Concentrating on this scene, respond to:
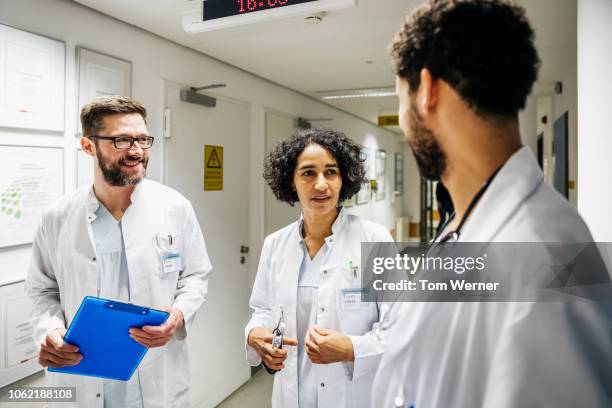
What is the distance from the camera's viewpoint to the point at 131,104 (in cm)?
153

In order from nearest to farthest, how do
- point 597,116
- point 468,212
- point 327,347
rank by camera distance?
point 468,212
point 597,116
point 327,347

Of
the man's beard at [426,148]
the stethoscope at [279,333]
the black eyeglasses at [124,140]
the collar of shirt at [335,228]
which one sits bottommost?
the stethoscope at [279,333]

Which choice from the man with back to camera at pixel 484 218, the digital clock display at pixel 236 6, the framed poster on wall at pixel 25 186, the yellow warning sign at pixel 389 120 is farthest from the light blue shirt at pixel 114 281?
the yellow warning sign at pixel 389 120

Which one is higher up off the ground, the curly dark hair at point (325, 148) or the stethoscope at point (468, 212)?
the curly dark hair at point (325, 148)

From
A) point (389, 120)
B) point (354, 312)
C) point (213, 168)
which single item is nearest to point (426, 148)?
point (354, 312)

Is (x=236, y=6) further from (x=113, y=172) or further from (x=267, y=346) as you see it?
(x=267, y=346)

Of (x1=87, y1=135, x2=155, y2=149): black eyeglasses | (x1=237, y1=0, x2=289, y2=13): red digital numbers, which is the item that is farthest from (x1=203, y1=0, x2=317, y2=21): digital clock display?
(x1=87, y1=135, x2=155, y2=149): black eyeglasses

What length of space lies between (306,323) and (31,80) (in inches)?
62.2

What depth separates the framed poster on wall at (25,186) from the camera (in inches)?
65.1

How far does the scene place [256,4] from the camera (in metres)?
1.60

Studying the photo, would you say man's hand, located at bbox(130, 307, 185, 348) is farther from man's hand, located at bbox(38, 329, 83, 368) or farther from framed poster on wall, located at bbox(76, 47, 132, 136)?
framed poster on wall, located at bbox(76, 47, 132, 136)

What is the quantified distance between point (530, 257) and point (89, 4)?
7.33ft

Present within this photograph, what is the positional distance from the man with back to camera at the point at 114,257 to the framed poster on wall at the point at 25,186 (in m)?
0.29

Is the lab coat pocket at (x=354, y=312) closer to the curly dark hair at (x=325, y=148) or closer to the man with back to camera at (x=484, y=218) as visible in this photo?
the curly dark hair at (x=325, y=148)
